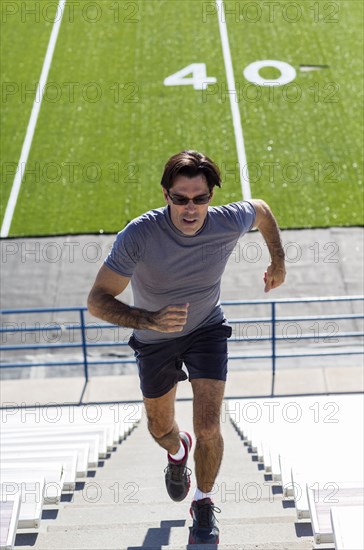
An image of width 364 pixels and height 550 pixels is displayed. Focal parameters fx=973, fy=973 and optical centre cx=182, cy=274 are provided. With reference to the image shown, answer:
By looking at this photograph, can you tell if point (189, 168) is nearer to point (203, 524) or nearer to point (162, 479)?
point (203, 524)

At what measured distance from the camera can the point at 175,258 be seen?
4.77m

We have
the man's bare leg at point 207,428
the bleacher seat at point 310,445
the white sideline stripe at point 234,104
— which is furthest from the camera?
the white sideline stripe at point 234,104

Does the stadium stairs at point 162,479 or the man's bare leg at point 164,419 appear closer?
the stadium stairs at point 162,479

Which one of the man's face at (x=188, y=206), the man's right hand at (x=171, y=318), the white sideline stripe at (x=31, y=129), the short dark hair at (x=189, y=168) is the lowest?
the man's right hand at (x=171, y=318)

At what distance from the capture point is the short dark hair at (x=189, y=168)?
4629 mm

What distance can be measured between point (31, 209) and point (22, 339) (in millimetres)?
2915

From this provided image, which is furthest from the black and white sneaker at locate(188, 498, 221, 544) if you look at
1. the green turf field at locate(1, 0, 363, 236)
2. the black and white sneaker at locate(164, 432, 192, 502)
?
the green turf field at locate(1, 0, 363, 236)

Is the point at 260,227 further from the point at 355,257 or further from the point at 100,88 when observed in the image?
the point at 100,88

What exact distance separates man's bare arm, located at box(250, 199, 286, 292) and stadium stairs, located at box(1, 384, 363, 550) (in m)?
1.02

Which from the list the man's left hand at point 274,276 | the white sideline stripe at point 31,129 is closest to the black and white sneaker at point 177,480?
the man's left hand at point 274,276

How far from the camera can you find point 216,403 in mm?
4977

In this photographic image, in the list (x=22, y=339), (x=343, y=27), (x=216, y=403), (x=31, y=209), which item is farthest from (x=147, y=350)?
(x=343, y=27)

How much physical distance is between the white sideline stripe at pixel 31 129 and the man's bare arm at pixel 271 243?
8.95m

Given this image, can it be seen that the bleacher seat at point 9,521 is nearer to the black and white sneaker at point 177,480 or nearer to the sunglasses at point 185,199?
the black and white sneaker at point 177,480
